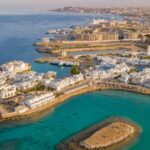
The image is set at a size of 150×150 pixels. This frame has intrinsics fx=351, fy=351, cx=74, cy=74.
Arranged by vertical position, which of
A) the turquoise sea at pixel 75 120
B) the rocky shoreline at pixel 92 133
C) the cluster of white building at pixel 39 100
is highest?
the cluster of white building at pixel 39 100

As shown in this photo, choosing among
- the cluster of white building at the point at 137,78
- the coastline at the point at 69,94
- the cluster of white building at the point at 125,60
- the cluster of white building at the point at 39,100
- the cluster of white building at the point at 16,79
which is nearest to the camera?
the coastline at the point at 69,94

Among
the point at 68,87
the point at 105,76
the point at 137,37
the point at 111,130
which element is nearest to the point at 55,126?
the point at 111,130

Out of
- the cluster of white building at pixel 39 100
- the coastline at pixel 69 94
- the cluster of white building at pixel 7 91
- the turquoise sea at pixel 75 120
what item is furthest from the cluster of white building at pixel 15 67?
the turquoise sea at pixel 75 120

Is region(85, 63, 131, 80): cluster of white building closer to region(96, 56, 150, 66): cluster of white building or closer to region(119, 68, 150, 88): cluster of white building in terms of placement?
region(119, 68, 150, 88): cluster of white building

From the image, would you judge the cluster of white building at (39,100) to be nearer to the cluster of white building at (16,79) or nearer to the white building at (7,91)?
the white building at (7,91)

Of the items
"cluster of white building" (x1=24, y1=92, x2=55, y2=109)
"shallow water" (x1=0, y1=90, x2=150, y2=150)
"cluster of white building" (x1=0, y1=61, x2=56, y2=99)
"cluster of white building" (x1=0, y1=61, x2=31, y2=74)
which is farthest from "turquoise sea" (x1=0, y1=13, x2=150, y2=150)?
"cluster of white building" (x1=0, y1=61, x2=31, y2=74)

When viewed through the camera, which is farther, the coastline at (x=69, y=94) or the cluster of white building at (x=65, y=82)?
the cluster of white building at (x=65, y=82)

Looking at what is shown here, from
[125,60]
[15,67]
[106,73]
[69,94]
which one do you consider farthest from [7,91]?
[125,60]
